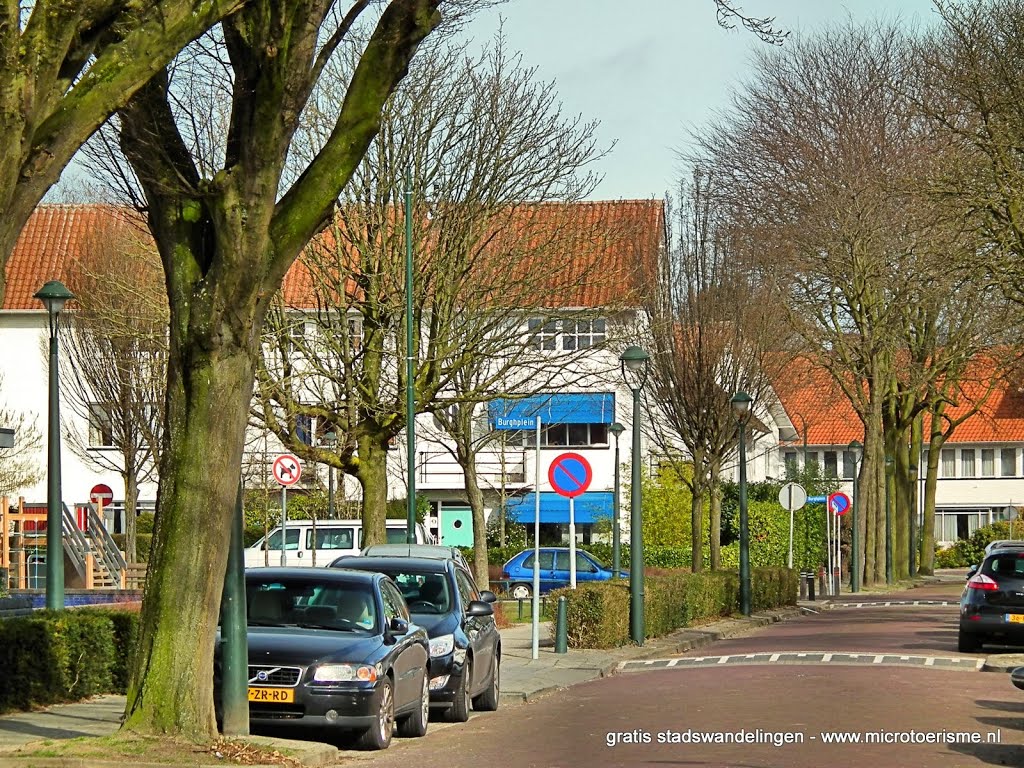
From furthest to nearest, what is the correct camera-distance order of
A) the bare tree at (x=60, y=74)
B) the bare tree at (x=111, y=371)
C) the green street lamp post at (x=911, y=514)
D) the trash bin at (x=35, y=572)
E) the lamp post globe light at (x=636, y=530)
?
the green street lamp post at (x=911, y=514) → the trash bin at (x=35, y=572) → the bare tree at (x=111, y=371) → the lamp post globe light at (x=636, y=530) → the bare tree at (x=60, y=74)

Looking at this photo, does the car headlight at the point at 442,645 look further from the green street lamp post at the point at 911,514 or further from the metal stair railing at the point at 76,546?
the green street lamp post at the point at 911,514

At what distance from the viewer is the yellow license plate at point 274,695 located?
12820 millimetres

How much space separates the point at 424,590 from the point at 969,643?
10135 millimetres

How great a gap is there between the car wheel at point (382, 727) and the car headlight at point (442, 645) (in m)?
2.04

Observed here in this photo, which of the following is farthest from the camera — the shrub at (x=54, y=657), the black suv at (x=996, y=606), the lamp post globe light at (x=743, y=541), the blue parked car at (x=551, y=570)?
the blue parked car at (x=551, y=570)

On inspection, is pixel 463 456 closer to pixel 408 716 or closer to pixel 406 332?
pixel 406 332

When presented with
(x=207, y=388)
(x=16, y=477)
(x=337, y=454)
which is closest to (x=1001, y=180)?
(x=337, y=454)

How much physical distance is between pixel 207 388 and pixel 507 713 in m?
6.16

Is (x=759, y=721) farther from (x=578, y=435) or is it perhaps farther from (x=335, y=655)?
(x=578, y=435)

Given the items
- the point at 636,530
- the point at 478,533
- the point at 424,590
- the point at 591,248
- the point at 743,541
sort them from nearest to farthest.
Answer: the point at 424,590, the point at 636,530, the point at 591,248, the point at 743,541, the point at 478,533

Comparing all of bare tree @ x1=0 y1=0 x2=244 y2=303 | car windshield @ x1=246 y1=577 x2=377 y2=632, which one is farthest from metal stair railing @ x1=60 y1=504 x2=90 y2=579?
bare tree @ x1=0 y1=0 x2=244 y2=303

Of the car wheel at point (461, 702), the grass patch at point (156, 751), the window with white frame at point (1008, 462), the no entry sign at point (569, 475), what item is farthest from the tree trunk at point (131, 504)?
the window with white frame at point (1008, 462)

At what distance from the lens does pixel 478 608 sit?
639 inches

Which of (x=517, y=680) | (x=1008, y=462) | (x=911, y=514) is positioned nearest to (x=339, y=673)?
(x=517, y=680)
